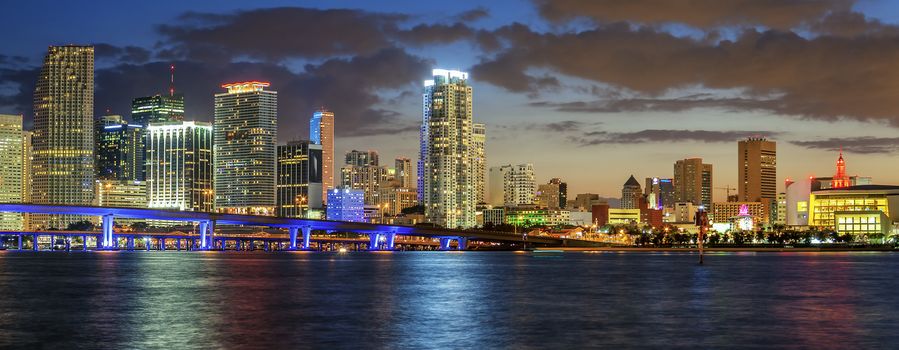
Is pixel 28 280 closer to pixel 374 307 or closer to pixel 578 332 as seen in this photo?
pixel 374 307

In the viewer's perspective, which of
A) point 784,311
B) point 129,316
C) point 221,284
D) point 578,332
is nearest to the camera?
point 578,332

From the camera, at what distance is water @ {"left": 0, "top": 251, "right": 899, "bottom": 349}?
48438 millimetres

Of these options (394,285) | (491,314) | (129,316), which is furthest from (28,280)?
(491,314)

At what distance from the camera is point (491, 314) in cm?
6159

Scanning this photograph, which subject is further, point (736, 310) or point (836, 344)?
point (736, 310)

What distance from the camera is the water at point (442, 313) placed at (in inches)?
1907

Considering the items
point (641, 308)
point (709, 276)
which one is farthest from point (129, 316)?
point (709, 276)

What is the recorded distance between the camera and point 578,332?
2047 inches

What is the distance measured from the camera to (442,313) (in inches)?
2456

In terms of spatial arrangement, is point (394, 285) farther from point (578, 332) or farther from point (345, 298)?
point (578, 332)

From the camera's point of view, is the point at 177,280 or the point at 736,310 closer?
the point at 736,310

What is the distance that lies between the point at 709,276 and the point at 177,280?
51.3 m

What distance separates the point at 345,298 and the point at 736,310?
82.2 feet

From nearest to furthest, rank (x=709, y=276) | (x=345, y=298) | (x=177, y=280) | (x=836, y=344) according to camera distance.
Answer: (x=836, y=344)
(x=345, y=298)
(x=177, y=280)
(x=709, y=276)
